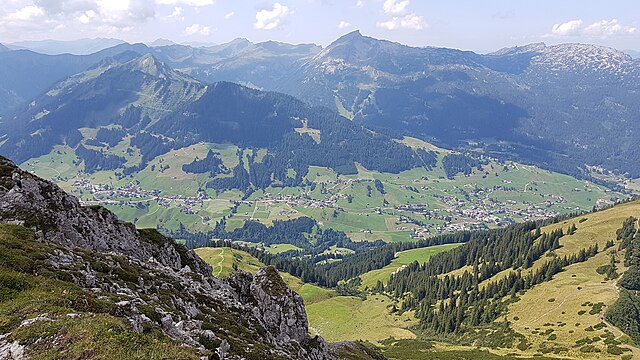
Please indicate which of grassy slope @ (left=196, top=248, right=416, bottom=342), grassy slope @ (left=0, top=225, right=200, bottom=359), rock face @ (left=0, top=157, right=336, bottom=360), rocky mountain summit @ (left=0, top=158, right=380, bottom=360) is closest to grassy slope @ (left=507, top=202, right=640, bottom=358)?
grassy slope @ (left=196, top=248, right=416, bottom=342)

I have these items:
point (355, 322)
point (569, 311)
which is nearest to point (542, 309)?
point (569, 311)

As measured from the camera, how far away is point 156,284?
49.8m

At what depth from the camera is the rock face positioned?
126ft

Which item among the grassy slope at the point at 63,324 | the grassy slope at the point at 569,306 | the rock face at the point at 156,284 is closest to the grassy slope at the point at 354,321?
the grassy slope at the point at 569,306

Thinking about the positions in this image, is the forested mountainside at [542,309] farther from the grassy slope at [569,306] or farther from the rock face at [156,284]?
the rock face at [156,284]

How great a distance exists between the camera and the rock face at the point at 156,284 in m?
38.4

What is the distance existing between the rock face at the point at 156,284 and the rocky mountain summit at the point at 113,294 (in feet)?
0.54

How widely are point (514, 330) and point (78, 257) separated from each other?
13062 centimetres

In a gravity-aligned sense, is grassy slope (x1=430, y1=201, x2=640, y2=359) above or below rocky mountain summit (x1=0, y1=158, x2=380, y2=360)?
below

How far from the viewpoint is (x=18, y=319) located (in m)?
27.5

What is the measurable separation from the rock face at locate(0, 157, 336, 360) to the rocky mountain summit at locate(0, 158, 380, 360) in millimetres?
164

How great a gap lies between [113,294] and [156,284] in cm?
1005

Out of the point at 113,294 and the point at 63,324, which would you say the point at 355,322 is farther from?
the point at 63,324

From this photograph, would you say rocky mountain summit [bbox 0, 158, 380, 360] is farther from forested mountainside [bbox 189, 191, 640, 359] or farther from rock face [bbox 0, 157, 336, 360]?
forested mountainside [bbox 189, 191, 640, 359]
